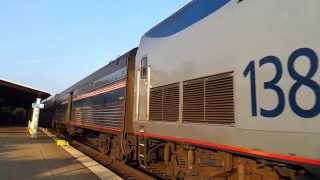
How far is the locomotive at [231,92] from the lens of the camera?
4.71m

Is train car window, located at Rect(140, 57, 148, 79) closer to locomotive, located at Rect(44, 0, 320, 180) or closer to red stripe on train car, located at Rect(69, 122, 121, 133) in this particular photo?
locomotive, located at Rect(44, 0, 320, 180)

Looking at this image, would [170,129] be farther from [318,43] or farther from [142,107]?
[318,43]

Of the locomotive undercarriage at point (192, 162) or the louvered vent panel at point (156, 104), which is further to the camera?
the louvered vent panel at point (156, 104)

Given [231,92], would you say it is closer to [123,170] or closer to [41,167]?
[123,170]

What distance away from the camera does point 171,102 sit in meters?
8.45

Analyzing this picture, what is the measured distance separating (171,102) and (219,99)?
2.05 metres

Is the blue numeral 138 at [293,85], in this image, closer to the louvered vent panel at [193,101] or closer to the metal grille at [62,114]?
the louvered vent panel at [193,101]

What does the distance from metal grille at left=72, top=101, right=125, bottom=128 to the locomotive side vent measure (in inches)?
212

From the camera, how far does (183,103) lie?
310 inches

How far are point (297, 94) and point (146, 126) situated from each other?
5449 mm

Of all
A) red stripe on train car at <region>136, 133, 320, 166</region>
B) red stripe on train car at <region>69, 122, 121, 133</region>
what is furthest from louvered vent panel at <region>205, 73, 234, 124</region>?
red stripe on train car at <region>69, 122, 121, 133</region>

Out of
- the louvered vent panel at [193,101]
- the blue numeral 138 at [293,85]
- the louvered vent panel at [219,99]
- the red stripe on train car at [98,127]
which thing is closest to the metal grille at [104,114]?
the red stripe on train car at [98,127]

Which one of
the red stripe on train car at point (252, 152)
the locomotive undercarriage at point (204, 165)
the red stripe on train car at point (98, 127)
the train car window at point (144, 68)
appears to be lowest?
the locomotive undercarriage at point (204, 165)

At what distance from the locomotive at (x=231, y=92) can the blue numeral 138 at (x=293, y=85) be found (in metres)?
0.01
